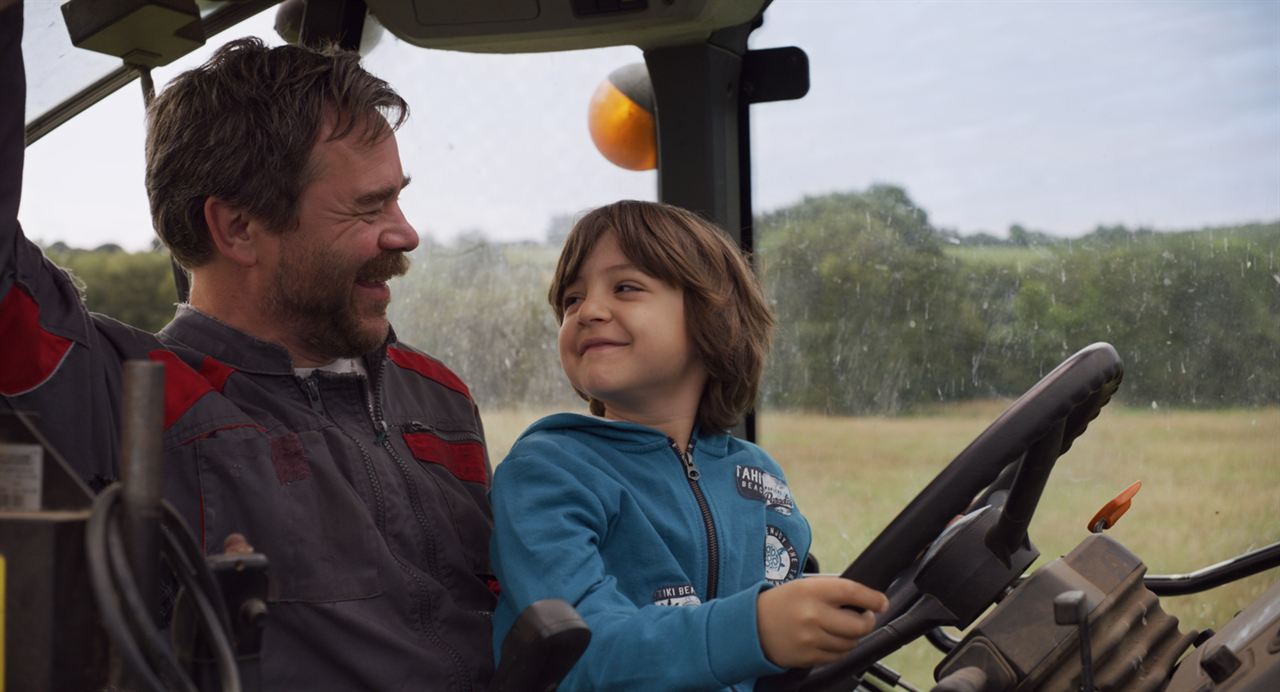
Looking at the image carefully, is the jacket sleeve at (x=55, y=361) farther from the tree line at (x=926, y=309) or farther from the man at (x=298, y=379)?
the tree line at (x=926, y=309)

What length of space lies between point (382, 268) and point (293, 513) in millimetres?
419

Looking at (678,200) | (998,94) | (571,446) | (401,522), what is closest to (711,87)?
(678,200)

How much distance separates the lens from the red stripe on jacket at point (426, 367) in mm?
1982

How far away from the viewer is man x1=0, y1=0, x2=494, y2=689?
1.54 m

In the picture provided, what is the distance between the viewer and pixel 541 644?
107 cm

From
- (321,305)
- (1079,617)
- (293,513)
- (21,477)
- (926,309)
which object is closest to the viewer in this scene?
(21,477)

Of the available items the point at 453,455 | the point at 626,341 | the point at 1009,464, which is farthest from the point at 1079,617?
the point at 453,455

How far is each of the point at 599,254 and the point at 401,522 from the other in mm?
429

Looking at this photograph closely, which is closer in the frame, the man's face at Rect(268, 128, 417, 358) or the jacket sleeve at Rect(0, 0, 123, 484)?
the jacket sleeve at Rect(0, 0, 123, 484)

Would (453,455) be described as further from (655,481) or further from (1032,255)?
(1032,255)

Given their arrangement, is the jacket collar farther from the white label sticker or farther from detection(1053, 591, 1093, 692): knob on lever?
detection(1053, 591, 1093, 692): knob on lever

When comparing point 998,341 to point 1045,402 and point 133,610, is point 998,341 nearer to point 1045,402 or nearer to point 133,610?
point 1045,402

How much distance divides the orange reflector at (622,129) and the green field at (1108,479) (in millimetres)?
486

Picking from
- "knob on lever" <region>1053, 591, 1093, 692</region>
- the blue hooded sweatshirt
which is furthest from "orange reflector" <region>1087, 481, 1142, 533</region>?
the blue hooded sweatshirt
